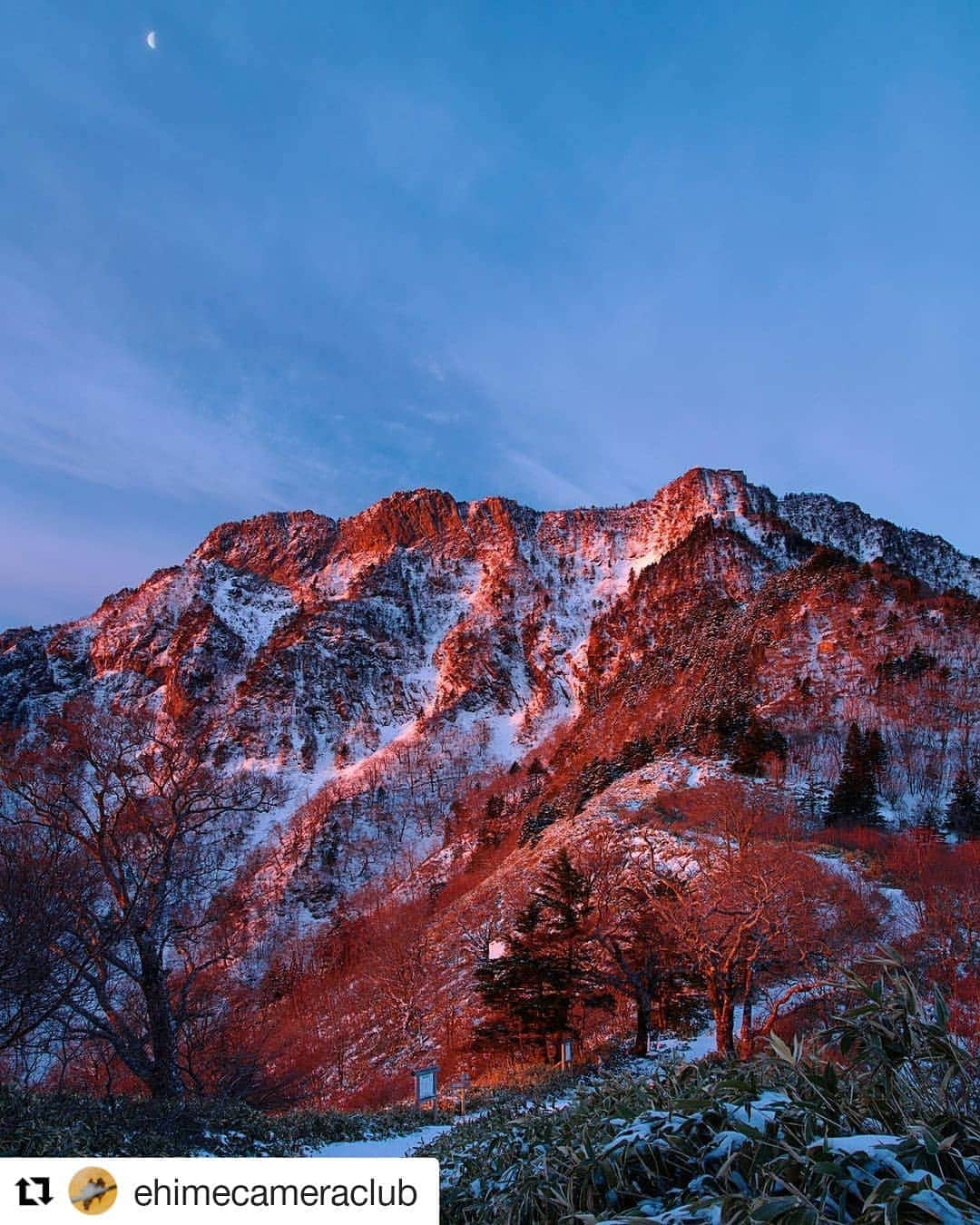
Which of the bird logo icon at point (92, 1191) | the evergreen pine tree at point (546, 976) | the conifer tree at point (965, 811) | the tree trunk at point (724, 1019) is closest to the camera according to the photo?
the bird logo icon at point (92, 1191)

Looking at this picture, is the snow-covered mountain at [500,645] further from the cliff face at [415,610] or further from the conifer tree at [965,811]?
the conifer tree at [965,811]

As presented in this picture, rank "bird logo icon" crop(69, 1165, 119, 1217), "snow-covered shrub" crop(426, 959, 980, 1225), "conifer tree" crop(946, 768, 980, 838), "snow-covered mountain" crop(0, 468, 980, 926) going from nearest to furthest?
"snow-covered shrub" crop(426, 959, 980, 1225)
"bird logo icon" crop(69, 1165, 119, 1217)
"conifer tree" crop(946, 768, 980, 838)
"snow-covered mountain" crop(0, 468, 980, 926)

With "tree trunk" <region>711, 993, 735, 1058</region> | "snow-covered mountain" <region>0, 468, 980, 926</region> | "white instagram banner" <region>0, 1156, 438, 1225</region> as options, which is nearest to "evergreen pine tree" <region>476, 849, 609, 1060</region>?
"tree trunk" <region>711, 993, 735, 1058</region>

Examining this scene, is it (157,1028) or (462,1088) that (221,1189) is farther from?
(462,1088)

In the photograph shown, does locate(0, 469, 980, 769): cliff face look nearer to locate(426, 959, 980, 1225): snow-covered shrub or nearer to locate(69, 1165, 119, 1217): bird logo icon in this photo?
locate(426, 959, 980, 1225): snow-covered shrub

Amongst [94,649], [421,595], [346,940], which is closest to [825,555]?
[346,940]

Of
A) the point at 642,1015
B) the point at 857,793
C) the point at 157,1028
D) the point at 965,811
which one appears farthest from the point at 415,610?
the point at 157,1028

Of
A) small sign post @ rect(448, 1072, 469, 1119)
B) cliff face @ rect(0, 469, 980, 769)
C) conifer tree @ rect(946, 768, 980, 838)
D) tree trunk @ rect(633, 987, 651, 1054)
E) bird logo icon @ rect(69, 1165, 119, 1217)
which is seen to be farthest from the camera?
cliff face @ rect(0, 469, 980, 769)

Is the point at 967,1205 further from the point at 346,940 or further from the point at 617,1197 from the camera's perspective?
the point at 346,940

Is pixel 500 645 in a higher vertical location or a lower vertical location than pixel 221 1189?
higher

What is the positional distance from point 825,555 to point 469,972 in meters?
58.9

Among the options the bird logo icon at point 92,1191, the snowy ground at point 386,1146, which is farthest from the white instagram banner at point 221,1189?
the snowy ground at point 386,1146

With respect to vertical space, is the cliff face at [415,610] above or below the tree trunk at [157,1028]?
above

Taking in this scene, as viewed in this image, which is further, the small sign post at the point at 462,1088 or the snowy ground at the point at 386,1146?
Answer: the small sign post at the point at 462,1088
